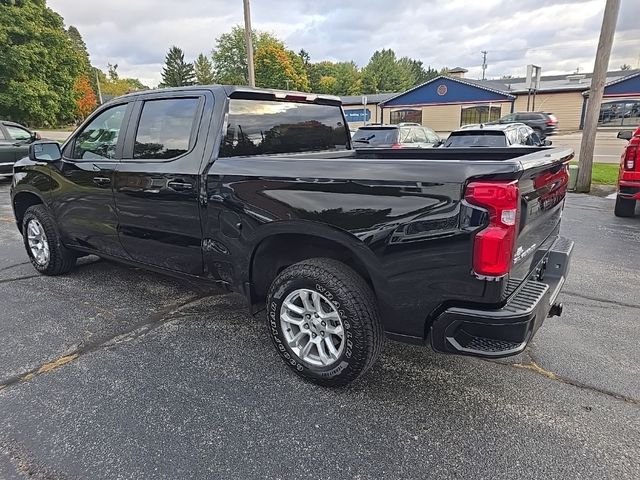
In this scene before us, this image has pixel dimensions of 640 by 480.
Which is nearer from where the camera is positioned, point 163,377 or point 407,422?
point 407,422

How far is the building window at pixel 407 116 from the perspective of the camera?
41.5 meters

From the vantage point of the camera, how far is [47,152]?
434cm

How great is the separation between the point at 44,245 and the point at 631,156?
8166 millimetres

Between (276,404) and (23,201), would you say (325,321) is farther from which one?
(23,201)

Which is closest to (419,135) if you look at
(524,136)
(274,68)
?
(524,136)

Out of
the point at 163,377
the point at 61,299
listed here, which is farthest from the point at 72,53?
the point at 163,377

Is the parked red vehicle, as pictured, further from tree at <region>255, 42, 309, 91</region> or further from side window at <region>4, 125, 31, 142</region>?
tree at <region>255, 42, 309, 91</region>

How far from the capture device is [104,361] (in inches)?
125

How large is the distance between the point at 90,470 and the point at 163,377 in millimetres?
834

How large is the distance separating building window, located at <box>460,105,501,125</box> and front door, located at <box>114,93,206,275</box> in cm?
3926

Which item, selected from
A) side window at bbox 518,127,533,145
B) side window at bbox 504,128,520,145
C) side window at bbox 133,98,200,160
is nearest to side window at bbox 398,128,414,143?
side window at bbox 504,128,520,145

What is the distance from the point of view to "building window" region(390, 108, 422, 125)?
1635 inches

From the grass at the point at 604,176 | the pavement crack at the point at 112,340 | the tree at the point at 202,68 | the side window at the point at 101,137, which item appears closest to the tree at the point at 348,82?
the tree at the point at 202,68

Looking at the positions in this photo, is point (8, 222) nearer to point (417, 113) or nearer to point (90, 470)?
point (90, 470)
